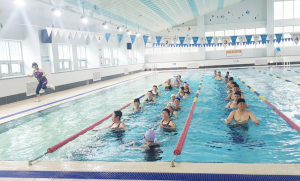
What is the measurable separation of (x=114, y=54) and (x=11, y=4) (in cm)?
1373

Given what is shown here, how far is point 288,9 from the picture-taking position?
1000 inches

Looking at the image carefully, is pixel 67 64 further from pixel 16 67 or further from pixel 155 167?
pixel 155 167

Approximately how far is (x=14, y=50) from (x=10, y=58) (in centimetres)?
45

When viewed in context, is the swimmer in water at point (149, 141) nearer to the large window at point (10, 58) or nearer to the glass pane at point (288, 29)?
the large window at point (10, 58)

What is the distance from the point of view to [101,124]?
21.0ft

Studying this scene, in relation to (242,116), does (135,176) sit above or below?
below

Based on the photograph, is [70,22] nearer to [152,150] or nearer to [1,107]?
[1,107]

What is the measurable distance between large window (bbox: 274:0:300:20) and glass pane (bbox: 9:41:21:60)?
23.5 m

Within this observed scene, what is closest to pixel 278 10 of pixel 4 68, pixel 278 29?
pixel 278 29

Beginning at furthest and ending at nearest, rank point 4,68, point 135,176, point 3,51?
point 4,68, point 3,51, point 135,176

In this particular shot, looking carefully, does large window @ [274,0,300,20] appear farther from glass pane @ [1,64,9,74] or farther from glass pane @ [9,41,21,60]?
glass pane @ [1,64,9,74]

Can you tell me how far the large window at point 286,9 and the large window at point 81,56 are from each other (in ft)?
62.4

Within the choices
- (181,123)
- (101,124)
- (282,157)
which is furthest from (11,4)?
(282,157)

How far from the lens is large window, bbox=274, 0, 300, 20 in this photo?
25.1 meters
